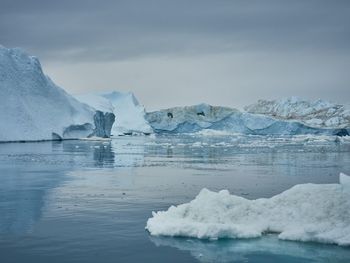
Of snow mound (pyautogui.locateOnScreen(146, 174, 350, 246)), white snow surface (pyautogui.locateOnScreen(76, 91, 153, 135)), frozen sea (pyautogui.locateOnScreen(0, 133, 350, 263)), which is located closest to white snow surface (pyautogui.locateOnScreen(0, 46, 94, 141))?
frozen sea (pyautogui.locateOnScreen(0, 133, 350, 263))

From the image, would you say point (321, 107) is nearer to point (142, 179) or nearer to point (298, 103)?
point (298, 103)

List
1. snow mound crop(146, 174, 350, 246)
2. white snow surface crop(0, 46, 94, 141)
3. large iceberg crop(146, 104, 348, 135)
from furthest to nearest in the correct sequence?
large iceberg crop(146, 104, 348, 135) → white snow surface crop(0, 46, 94, 141) → snow mound crop(146, 174, 350, 246)

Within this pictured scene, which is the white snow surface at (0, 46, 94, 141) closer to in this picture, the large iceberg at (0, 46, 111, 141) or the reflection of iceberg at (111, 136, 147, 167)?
the large iceberg at (0, 46, 111, 141)

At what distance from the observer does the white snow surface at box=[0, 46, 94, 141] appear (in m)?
43.3

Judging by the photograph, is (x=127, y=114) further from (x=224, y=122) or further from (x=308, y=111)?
(x=308, y=111)

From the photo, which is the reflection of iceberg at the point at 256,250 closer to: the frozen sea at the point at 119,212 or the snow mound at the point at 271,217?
the frozen sea at the point at 119,212

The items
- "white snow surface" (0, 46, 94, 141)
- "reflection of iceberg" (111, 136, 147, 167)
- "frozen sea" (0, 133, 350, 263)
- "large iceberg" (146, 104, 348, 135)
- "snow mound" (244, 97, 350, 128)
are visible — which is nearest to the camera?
"frozen sea" (0, 133, 350, 263)

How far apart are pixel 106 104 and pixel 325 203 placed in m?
52.3

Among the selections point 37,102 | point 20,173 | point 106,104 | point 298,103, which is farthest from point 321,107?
point 20,173

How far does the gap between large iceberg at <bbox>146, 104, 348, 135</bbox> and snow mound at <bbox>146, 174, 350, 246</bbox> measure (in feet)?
209

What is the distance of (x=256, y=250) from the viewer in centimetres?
784

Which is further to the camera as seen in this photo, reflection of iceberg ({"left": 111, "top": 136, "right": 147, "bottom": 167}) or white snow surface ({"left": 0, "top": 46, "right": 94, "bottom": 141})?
white snow surface ({"left": 0, "top": 46, "right": 94, "bottom": 141})

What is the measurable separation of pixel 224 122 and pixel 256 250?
68.3 m

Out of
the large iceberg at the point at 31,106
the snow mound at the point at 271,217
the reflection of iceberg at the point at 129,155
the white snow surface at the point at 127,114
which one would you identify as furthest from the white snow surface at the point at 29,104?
the snow mound at the point at 271,217
